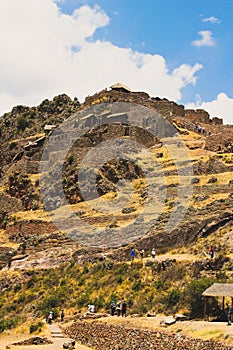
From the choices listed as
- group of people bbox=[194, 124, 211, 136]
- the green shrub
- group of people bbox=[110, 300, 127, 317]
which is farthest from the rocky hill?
the green shrub

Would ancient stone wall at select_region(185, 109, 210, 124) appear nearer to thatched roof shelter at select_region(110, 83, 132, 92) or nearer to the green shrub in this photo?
thatched roof shelter at select_region(110, 83, 132, 92)

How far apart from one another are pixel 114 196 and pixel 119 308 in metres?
20.1

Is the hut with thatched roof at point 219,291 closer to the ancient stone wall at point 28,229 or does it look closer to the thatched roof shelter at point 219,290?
the thatched roof shelter at point 219,290

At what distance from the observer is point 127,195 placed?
4834 centimetres

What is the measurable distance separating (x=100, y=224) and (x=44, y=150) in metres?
19.1

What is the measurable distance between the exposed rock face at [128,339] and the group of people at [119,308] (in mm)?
1489

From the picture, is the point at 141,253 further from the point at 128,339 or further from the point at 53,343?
the point at 128,339

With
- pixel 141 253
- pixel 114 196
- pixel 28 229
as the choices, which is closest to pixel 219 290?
pixel 141 253

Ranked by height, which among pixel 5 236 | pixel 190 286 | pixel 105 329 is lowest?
pixel 105 329

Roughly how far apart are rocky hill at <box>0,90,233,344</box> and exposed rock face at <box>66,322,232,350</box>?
256cm

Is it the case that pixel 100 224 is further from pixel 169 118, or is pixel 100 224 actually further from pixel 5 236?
pixel 169 118

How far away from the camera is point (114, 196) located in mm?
48812

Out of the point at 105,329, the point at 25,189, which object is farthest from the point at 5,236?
the point at 105,329

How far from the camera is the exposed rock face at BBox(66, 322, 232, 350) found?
68.1 ft
